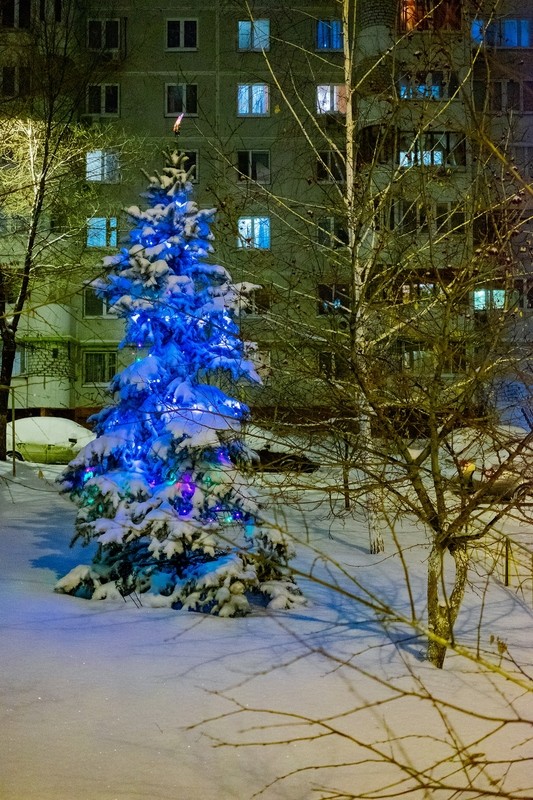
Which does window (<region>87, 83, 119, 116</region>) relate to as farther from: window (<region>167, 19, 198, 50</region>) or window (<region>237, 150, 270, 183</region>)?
window (<region>237, 150, 270, 183</region>)

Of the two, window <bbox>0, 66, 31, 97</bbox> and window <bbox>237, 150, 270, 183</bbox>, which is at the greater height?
window <bbox>237, 150, 270, 183</bbox>

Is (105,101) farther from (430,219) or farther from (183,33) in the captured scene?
(430,219)

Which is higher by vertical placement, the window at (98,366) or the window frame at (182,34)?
the window frame at (182,34)

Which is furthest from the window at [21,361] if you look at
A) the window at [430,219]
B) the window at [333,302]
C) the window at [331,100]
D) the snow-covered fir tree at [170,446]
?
the snow-covered fir tree at [170,446]

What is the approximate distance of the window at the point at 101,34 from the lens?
31.5 meters

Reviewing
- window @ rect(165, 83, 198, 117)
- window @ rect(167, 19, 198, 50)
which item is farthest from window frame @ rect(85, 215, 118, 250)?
window @ rect(167, 19, 198, 50)

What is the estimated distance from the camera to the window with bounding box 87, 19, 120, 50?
3150 centimetres

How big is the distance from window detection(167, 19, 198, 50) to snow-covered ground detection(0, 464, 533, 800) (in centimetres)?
2693

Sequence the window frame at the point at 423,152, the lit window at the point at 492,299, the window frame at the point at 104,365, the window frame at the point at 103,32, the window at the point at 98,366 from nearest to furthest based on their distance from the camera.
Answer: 1. the lit window at the point at 492,299
2. the window frame at the point at 423,152
3. the window frame at the point at 103,32
4. the window frame at the point at 104,365
5. the window at the point at 98,366

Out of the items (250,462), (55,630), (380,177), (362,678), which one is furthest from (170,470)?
(380,177)

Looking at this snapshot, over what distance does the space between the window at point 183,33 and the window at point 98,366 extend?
12.5 meters

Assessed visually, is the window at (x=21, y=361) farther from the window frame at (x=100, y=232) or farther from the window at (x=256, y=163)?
the window at (x=256, y=163)

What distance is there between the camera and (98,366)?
32.4m

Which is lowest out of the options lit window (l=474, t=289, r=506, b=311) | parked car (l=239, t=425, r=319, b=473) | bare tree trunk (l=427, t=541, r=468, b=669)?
bare tree trunk (l=427, t=541, r=468, b=669)
